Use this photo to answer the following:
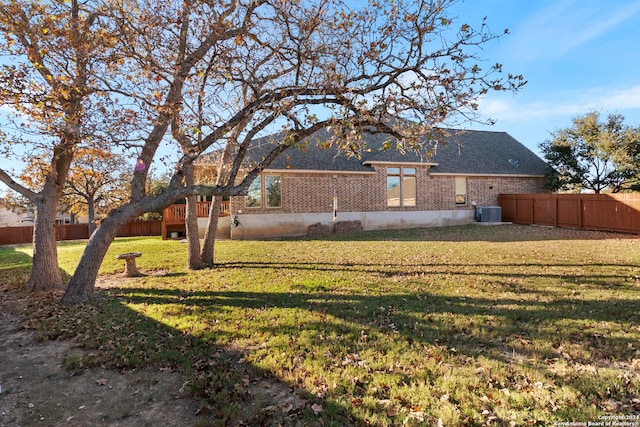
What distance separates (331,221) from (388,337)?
561 inches

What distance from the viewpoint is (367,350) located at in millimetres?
4125

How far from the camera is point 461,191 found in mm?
21531

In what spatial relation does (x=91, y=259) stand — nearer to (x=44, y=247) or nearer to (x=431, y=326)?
(x=44, y=247)

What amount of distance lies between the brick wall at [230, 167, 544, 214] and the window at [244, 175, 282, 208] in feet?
0.77

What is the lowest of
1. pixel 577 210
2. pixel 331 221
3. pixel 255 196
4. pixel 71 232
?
pixel 71 232

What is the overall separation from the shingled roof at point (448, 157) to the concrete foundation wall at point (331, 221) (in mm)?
2438

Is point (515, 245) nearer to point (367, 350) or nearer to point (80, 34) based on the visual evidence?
point (367, 350)

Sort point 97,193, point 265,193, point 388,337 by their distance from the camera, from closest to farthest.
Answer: point 388,337 → point 265,193 → point 97,193

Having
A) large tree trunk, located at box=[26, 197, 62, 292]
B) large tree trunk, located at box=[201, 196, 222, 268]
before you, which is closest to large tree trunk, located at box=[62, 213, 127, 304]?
large tree trunk, located at box=[26, 197, 62, 292]

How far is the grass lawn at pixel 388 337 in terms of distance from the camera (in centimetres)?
304

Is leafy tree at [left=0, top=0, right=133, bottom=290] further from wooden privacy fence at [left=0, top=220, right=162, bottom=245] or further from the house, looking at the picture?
wooden privacy fence at [left=0, top=220, right=162, bottom=245]

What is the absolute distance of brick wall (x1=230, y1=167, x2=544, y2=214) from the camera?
18.2m

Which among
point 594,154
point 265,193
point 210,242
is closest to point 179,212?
point 265,193

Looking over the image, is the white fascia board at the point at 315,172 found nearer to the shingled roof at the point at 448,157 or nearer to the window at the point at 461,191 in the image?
the shingled roof at the point at 448,157
